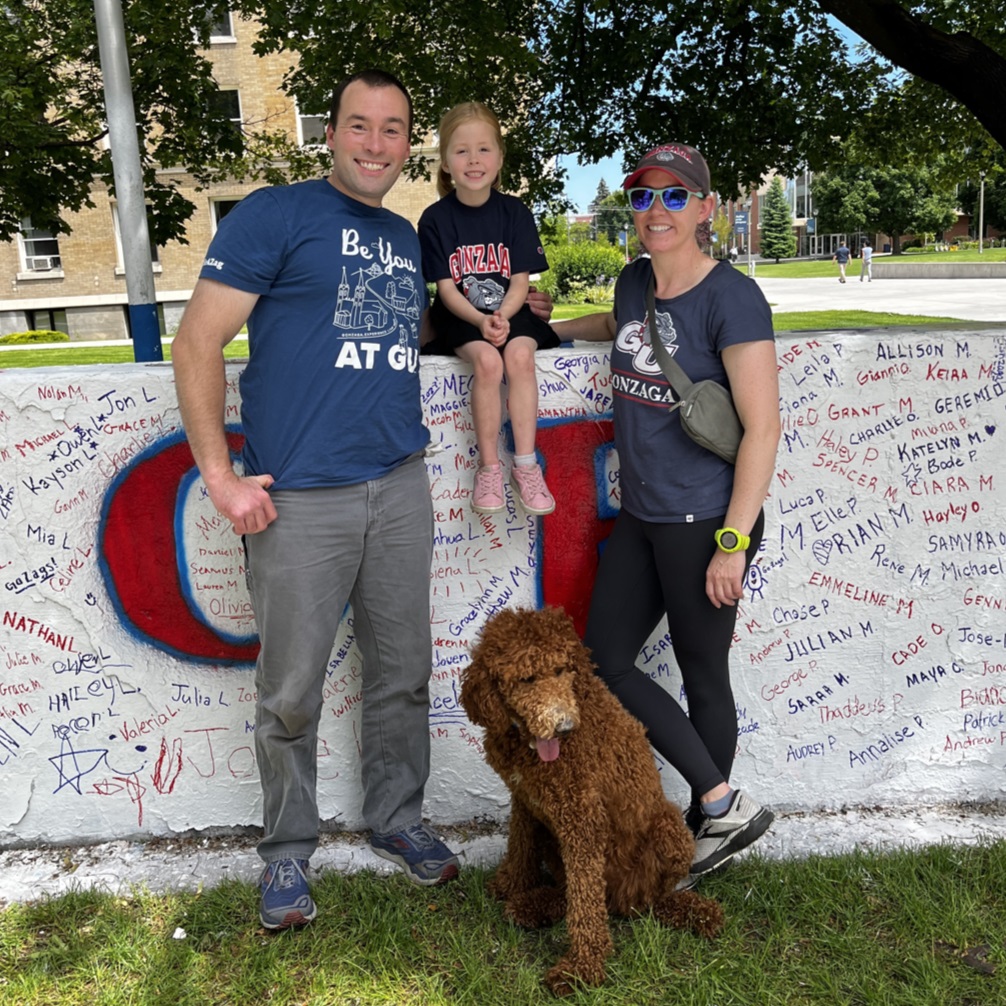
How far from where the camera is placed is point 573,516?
10.2ft

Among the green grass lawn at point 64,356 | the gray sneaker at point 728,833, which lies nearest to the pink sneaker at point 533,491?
the gray sneaker at point 728,833

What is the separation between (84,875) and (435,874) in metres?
1.21

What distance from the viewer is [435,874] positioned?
9.29 feet

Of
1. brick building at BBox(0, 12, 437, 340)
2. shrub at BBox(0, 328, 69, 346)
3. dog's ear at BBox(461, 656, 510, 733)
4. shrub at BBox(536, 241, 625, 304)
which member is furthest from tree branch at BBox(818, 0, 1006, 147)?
shrub at BBox(0, 328, 69, 346)

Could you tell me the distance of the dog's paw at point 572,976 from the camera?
2.34 m

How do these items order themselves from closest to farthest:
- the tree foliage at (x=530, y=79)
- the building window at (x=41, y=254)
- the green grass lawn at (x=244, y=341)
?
1. the tree foliage at (x=530, y=79)
2. the green grass lawn at (x=244, y=341)
3. the building window at (x=41, y=254)

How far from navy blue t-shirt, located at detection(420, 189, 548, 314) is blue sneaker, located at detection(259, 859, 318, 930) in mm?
1858

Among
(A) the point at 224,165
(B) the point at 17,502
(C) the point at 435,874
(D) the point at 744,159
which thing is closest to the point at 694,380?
(C) the point at 435,874

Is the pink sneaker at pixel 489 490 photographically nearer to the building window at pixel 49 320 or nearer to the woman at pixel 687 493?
the woman at pixel 687 493

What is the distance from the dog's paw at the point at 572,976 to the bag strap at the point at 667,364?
4.97ft

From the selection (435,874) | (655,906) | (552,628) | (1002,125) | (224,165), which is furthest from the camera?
(224,165)

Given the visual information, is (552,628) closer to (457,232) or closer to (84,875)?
(457,232)

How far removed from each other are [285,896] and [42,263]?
30346 mm

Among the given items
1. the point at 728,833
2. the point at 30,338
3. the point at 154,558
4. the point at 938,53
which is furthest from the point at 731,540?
the point at 30,338
